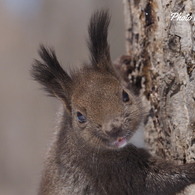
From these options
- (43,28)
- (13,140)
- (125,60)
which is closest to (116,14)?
(43,28)

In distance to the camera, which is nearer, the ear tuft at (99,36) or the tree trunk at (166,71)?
the tree trunk at (166,71)

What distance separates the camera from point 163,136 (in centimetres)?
377

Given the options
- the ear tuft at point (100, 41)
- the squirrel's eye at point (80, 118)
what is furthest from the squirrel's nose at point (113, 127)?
the ear tuft at point (100, 41)

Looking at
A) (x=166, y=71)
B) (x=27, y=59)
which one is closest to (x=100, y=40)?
(x=166, y=71)

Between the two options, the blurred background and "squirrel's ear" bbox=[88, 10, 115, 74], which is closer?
"squirrel's ear" bbox=[88, 10, 115, 74]

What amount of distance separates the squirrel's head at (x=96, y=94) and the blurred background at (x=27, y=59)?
393 cm

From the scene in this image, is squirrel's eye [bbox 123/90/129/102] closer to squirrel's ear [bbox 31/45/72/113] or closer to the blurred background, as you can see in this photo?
squirrel's ear [bbox 31/45/72/113]

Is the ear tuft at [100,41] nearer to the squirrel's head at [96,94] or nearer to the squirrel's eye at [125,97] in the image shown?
the squirrel's head at [96,94]

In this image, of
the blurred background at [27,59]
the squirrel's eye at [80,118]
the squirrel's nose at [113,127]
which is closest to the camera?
the squirrel's nose at [113,127]

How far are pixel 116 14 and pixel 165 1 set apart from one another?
4604mm

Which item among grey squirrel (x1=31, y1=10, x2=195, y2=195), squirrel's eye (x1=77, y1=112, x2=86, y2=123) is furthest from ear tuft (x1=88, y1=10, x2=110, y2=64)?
squirrel's eye (x1=77, y1=112, x2=86, y2=123)

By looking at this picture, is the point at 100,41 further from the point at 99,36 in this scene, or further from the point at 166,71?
the point at 166,71

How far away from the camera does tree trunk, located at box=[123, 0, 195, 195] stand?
10.9 ft

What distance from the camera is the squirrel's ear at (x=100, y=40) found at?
365 centimetres
